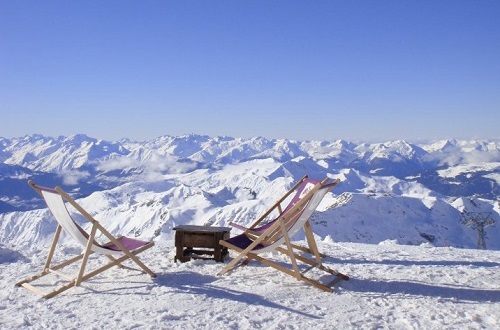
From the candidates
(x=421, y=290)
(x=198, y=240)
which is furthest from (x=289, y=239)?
(x=198, y=240)

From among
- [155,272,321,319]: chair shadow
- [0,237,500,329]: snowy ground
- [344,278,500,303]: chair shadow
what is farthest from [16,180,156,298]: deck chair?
[344,278,500,303]: chair shadow

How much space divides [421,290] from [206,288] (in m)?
3.54

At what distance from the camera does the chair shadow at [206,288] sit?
660 centimetres

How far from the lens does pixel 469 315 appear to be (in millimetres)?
6141

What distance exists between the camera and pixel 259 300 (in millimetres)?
6746

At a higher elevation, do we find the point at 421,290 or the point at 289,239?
the point at 289,239

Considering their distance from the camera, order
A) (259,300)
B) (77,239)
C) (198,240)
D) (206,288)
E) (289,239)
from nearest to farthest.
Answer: (259,300) < (206,288) < (289,239) < (77,239) < (198,240)

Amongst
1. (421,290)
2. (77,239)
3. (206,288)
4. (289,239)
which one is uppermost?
(77,239)

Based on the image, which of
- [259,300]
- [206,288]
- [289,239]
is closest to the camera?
[259,300]

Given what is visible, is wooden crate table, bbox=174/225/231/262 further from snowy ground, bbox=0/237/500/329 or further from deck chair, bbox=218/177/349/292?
deck chair, bbox=218/177/349/292

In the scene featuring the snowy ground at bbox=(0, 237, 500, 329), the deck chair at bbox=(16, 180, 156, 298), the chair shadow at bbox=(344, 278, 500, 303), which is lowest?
the chair shadow at bbox=(344, 278, 500, 303)

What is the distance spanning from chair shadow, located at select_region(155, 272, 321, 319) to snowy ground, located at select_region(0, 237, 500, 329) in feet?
0.05

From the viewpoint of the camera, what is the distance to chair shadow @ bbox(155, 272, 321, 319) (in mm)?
6602

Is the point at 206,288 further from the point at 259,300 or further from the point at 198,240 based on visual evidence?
the point at 198,240
